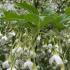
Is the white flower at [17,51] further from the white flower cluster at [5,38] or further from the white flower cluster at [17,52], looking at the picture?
the white flower cluster at [5,38]

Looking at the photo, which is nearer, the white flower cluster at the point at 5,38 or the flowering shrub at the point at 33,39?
the flowering shrub at the point at 33,39

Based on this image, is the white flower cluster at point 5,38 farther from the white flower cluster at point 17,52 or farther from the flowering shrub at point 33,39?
the white flower cluster at point 17,52

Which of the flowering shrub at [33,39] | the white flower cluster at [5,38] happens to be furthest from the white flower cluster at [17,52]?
the white flower cluster at [5,38]

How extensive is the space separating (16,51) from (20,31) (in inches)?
8.5

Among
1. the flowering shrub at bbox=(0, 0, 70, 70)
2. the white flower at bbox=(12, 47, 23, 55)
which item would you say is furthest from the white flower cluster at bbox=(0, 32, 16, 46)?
the white flower at bbox=(12, 47, 23, 55)

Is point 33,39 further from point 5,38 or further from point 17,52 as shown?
point 5,38

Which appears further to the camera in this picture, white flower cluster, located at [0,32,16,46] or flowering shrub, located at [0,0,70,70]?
white flower cluster, located at [0,32,16,46]

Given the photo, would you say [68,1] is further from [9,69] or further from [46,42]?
[9,69]

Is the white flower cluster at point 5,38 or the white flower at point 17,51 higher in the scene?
the white flower at point 17,51

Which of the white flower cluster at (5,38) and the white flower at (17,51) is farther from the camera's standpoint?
the white flower cluster at (5,38)

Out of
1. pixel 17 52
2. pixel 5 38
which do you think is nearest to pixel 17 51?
pixel 17 52

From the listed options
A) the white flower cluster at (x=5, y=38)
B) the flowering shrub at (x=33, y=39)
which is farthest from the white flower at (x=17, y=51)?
the white flower cluster at (x=5, y=38)

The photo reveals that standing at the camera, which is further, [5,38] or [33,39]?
[5,38]

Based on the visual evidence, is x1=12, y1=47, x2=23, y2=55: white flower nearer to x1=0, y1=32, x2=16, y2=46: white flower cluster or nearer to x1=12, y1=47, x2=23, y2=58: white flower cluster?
x1=12, y1=47, x2=23, y2=58: white flower cluster
